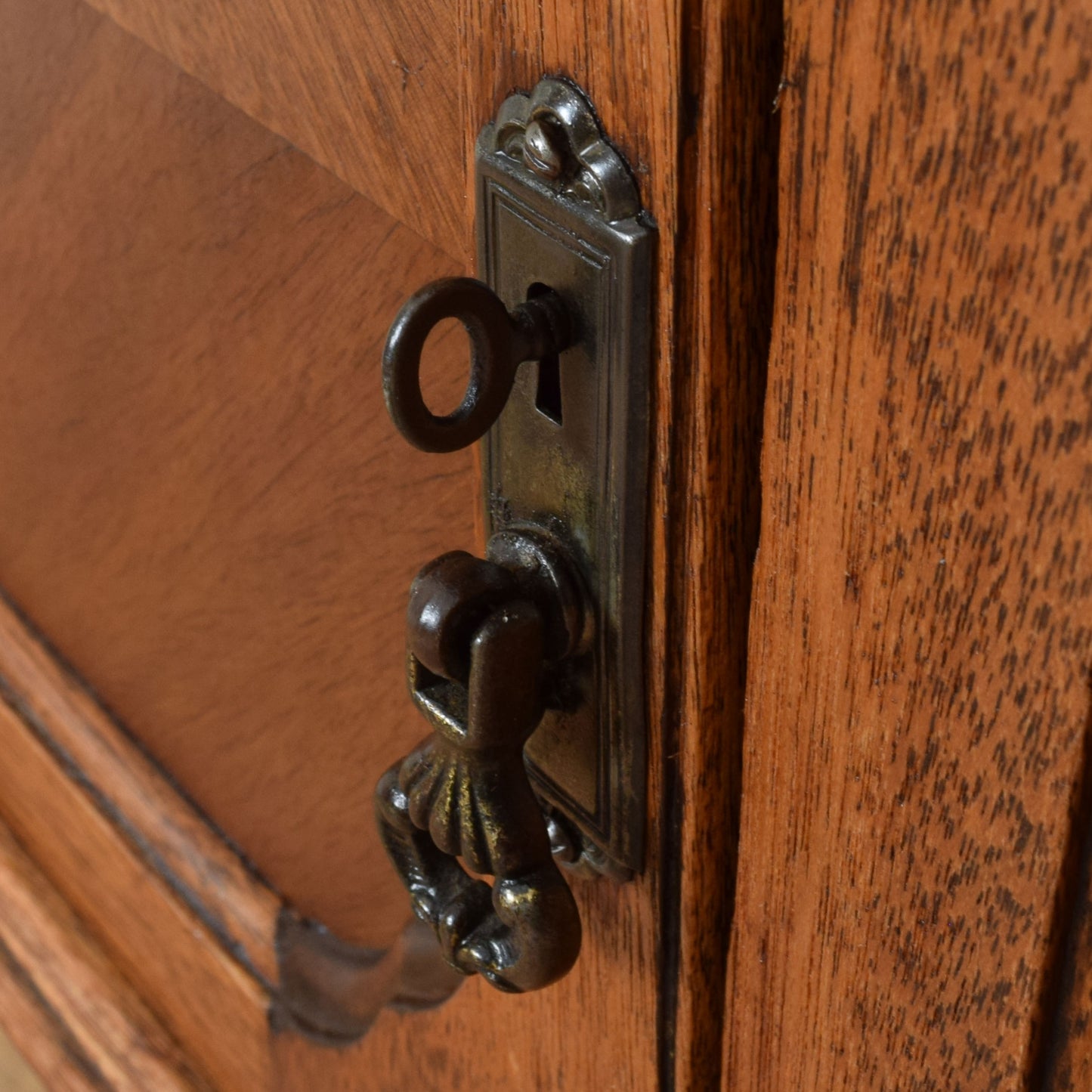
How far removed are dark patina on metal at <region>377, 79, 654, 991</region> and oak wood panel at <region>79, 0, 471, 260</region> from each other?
0.15 ft

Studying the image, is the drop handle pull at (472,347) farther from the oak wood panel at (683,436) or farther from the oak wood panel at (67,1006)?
the oak wood panel at (67,1006)

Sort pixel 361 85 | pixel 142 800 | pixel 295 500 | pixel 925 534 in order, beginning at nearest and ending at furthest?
pixel 925 534 → pixel 361 85 → pixel 295 500 → pixel 142 800

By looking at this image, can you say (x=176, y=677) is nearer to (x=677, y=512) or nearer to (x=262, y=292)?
(x=262, y=292)

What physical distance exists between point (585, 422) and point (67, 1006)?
74cm

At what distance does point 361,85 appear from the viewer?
0.45 metres

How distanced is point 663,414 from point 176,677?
0.44 m

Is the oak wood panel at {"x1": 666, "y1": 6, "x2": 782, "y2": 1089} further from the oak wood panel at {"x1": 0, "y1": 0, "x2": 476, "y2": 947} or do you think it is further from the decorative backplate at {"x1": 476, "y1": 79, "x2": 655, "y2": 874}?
the oak wood panel at {"x1": 0, "y1": 0, "x2": 476, "y2": 947}

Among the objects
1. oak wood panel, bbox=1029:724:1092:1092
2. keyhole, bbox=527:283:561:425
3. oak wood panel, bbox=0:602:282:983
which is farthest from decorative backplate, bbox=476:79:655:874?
oak wood panel, bbox=0:602:282:983

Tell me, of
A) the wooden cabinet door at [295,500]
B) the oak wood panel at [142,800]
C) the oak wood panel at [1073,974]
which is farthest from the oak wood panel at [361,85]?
the oak wood panel at [142,800]

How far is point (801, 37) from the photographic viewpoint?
0.99ft

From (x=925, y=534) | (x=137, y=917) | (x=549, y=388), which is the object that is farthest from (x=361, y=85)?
(x=137, y=917)

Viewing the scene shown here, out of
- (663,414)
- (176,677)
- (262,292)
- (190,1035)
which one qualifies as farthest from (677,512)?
(190,1035)

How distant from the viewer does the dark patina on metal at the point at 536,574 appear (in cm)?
36

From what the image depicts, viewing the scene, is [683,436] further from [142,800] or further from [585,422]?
[142,800]
